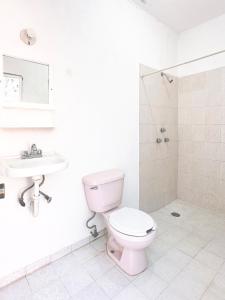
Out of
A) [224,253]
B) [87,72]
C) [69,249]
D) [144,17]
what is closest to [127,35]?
[144,17]

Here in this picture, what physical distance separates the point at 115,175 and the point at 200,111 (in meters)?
1.61

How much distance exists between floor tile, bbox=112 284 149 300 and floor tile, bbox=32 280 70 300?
363 millimetres

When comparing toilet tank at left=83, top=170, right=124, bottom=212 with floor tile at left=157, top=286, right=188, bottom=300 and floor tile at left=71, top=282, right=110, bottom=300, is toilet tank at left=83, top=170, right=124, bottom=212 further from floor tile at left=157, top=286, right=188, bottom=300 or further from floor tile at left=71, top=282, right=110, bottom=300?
floor tile at left=157, top=286, right=188, bottom=300

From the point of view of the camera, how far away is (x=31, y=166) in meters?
1.36

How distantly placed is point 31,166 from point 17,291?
91 cm

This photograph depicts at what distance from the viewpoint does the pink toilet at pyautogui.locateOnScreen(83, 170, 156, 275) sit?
4.69 ft

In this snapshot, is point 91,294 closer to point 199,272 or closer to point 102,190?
point 102,190

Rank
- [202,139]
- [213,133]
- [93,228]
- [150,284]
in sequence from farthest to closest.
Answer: [202,139]
[213,133]
[93,228]
[150,284]

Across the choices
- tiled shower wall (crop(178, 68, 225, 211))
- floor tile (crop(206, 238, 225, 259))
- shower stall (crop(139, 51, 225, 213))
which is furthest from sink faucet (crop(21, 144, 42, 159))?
tiled shower wall (crop(178, 68, 225, 211))

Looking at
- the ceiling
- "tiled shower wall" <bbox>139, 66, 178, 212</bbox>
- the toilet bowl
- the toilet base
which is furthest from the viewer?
"tiled shower wall" <bbox>139, 66, 178, 212</bbox>

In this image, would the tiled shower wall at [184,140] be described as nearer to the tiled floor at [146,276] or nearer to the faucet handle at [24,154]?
the tiled floor at [146,276]

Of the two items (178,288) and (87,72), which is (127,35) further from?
(178,288)

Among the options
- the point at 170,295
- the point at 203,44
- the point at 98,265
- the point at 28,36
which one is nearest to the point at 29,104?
the point at 28,36

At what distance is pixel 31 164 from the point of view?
1405mm
